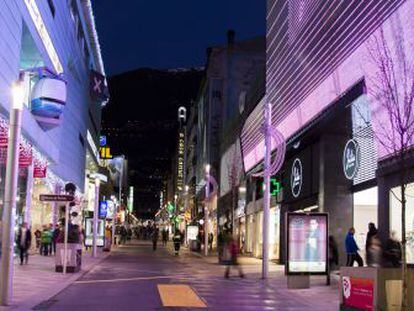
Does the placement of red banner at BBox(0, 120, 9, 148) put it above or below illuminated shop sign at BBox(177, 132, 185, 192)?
below

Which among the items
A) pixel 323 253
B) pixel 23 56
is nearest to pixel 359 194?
pixel 323 253

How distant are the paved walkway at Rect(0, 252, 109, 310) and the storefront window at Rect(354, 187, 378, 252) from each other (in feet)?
35.7

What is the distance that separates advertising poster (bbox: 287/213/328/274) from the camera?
21.5m

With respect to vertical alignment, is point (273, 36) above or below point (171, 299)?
above

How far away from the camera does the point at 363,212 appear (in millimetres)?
29031

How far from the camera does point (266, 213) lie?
26.1 meters

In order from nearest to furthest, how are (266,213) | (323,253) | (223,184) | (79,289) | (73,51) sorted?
(79,289) < (323,253) < (266,213) < (73,51) < (223,184)

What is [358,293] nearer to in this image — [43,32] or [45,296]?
[45,296]

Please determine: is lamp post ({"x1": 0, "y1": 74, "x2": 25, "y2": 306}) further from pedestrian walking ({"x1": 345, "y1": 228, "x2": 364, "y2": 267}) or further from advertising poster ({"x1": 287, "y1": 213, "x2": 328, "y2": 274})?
pedestrian walking ({"x1": 345, "y1": 228, "x2": 364, "y2": 267})

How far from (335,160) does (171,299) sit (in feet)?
47.2

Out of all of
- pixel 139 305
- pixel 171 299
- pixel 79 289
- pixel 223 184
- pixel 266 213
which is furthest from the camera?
pixel 223 184

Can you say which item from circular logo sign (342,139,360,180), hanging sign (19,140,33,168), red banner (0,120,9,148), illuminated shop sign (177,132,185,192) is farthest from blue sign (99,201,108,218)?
illuminated shop sign (177,132,185,192)

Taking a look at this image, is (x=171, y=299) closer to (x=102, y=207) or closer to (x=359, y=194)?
(x=359, y=194)

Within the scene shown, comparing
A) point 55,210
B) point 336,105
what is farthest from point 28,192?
point 336,105
